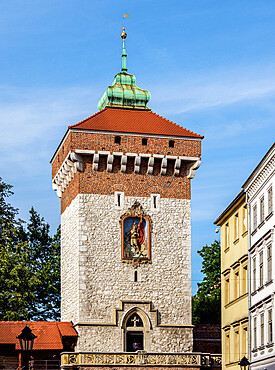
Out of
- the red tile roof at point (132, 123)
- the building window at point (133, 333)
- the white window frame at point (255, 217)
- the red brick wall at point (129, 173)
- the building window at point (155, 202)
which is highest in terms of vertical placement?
the red tile roof at point (132, 123)

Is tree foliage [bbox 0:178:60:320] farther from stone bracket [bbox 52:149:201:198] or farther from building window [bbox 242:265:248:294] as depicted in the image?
building window [bbox 242:265:248:294]

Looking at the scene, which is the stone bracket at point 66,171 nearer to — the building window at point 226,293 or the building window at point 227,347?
the building window at point 226,293

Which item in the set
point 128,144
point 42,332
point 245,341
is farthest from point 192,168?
point 245,341

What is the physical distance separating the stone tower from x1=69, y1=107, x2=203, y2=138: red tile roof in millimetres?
58

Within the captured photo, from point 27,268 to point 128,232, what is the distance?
10.7 meters

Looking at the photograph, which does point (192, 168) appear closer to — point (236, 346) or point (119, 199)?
point (119, 199)

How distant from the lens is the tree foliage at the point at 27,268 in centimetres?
5462

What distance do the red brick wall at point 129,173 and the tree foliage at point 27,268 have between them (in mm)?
8487

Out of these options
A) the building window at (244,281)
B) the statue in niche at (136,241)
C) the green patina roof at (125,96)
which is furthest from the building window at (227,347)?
the green patina roof at (125,96)

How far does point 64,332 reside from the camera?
45.0 metres

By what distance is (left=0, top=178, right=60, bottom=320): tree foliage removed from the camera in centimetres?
5462

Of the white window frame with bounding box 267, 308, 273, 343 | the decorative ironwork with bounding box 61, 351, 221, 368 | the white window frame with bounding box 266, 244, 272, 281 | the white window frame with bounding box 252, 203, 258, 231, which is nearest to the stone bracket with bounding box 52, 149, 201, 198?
the decorative ironwork with bounding box 61, 351, 221, 368

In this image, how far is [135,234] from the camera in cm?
4703

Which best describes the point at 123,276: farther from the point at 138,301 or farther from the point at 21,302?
the point at 21,302
